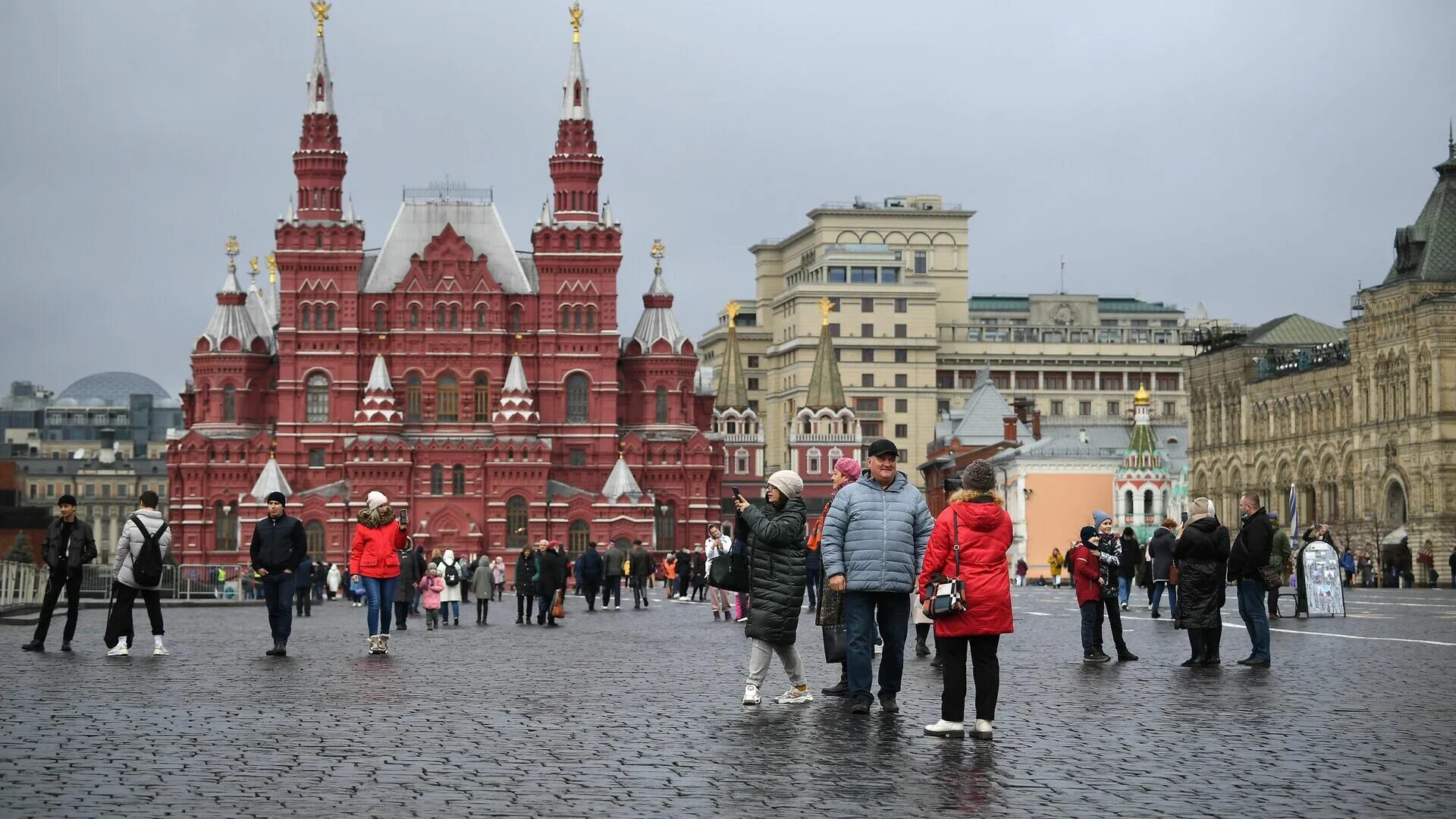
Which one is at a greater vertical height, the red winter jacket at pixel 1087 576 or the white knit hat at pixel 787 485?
the white knit hat at pixel 787 485

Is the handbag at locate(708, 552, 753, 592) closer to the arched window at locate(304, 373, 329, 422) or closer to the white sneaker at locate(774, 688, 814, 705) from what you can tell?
the white sneaker at locate(774, 688, 814, 705)

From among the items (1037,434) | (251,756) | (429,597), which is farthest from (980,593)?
(1037,434)

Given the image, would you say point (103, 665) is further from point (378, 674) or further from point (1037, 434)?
point (1037, 434)

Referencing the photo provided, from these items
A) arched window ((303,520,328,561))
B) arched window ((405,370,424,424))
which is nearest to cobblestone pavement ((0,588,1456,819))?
arched window ((303,520,328,561))

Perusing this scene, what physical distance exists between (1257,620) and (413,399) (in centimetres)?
8779

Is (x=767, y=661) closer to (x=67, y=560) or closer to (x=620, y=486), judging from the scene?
(x=67, y=560)

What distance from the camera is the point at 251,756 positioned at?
506 inches

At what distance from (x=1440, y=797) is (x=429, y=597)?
78.3 ft

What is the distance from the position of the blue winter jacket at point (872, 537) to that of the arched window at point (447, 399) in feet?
300

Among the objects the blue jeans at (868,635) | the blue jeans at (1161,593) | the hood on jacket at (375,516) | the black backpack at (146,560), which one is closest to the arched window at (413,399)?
the blue jeans at (1161,593)

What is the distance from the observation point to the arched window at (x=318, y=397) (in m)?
106


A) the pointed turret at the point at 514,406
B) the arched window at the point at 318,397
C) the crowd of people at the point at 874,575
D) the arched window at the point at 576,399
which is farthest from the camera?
the arched window at the point at 576,399

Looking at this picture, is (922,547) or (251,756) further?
(922,547)

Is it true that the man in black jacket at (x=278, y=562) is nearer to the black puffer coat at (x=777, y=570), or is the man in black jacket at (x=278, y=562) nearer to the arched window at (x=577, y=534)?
the black puffer coat at (x=777, y=570)
